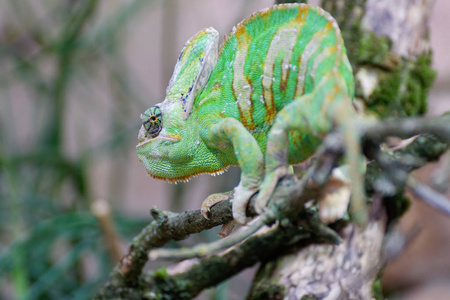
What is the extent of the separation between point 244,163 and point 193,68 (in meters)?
0.41

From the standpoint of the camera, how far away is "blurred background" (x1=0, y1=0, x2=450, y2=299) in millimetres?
2439

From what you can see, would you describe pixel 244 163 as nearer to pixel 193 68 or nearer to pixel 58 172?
pixel 193 68

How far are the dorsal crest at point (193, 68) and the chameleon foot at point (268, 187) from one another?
0.43 meters

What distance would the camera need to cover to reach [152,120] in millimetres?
1371

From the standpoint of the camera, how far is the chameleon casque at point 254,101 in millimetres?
1007

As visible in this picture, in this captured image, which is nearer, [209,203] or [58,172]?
[209,203]

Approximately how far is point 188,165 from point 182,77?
0.91 feet

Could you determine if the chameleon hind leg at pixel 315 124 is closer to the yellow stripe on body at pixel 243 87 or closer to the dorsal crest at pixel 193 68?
the yellow stripe on body at pixel 243 87

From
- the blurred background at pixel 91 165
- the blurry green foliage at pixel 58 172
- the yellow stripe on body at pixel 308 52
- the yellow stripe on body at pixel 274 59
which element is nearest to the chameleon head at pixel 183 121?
the yellow stripe on body at pixel 274 59

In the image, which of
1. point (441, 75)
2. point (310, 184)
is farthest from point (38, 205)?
point (441, 75)

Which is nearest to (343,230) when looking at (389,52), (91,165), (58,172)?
(389,52)

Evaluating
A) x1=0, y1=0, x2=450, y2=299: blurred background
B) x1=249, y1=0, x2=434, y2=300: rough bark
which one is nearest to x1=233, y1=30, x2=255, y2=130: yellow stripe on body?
x1=249, y1=0, x2=434, y2=300: rough bark

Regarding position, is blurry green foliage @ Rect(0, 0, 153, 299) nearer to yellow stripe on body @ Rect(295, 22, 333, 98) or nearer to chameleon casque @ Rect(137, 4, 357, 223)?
chameleon casque @ Rect(137, 4, 357, 223)

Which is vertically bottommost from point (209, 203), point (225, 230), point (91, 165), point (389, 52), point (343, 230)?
point (91, 165)
